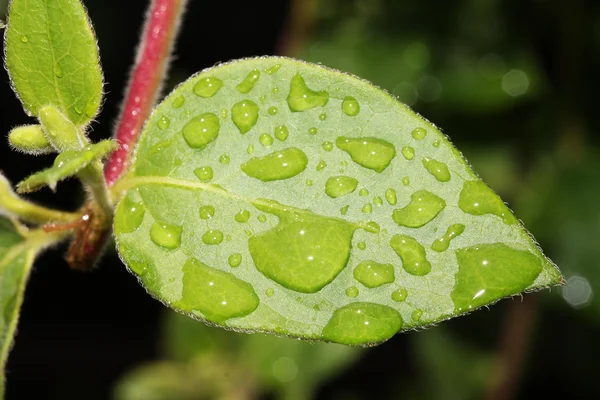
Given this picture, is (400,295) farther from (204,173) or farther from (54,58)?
(54,58)

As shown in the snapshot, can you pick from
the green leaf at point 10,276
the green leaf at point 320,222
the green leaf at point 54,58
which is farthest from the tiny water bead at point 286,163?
the green leaf at point 10,276

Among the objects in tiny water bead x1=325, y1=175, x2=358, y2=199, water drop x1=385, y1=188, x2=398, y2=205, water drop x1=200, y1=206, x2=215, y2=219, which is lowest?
water drop x1=200, y1=206, x2=215, y2=219

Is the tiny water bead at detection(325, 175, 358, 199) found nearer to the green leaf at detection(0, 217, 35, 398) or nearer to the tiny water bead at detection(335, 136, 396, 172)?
the tiny water bead at detection(335, 136, 396, 172)

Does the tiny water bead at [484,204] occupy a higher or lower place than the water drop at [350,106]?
lower

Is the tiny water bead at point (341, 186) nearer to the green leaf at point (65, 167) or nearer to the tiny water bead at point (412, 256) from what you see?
the tiny water bead at point (412, 256)

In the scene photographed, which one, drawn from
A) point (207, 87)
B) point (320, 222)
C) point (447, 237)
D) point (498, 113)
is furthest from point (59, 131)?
point (498, 113)

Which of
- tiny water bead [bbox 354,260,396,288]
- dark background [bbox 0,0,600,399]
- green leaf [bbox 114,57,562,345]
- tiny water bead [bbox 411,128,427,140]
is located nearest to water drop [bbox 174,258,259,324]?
green leaf [bbox 114,57,562,345]

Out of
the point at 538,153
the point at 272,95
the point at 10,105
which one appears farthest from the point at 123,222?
the point at 10,105
